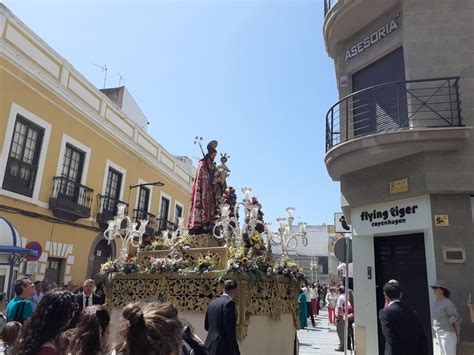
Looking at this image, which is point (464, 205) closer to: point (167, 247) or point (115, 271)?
point (167, 247)

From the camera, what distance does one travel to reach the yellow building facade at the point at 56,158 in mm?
11641

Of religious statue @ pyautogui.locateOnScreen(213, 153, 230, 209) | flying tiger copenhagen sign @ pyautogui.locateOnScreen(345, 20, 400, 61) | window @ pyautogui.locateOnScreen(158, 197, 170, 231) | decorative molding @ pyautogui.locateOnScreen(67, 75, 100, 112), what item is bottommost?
religious statue @ pyautogui.locateOnScreen(213, 153, 230, 209)

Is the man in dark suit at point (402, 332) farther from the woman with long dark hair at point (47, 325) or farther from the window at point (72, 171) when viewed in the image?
the window at point (72, 171)

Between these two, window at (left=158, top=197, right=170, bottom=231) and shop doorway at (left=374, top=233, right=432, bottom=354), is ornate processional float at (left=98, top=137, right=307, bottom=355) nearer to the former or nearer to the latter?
shop doorway at (left=374, top=233, right=432, bottom=354)

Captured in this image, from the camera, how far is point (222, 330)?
442 centimetres

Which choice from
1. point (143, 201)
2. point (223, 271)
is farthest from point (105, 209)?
point (223, 271)

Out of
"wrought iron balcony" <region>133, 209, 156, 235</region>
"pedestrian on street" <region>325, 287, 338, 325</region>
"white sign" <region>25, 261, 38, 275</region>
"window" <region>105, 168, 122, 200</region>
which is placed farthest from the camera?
"wrought iron balcony" <region>133, 209, 156, 235</region>

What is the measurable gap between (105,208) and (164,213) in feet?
20.8

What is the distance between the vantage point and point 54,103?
13469 millimetres

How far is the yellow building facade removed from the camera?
11.6 m

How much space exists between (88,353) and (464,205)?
7285 mm

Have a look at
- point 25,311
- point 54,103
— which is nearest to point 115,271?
point 25,311

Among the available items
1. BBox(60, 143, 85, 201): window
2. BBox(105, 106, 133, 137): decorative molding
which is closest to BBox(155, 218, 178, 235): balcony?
BBox(105, 106, 133, 137): decorative molding

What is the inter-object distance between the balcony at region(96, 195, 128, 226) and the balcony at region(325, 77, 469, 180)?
32.8 feet
